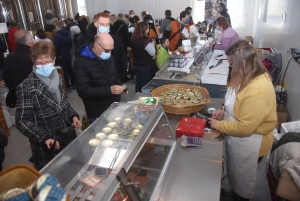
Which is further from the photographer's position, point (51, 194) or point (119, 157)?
point (119, 157)

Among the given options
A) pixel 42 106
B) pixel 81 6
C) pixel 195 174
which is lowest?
pixel 195 174

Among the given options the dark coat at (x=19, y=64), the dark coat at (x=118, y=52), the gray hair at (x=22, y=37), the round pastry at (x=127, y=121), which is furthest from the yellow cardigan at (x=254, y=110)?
the gray hair at (x=22, y=37)

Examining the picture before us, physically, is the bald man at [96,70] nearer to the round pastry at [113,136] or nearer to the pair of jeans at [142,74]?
the round pastry at [113,136]

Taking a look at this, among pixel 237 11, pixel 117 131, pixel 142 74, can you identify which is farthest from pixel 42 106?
pixel 237 11

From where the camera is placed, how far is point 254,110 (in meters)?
1.77

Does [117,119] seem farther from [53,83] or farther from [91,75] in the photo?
[91,75]

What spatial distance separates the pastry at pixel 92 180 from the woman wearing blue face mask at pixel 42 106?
0.70 meters

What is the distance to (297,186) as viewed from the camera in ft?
5.63

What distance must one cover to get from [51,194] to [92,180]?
2.09ft

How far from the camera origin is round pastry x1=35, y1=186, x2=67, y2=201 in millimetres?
621

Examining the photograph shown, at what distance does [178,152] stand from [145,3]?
11.8m

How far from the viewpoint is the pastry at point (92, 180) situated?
121 centimetres

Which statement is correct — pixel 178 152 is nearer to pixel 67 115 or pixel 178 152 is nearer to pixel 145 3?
pixel 67 115

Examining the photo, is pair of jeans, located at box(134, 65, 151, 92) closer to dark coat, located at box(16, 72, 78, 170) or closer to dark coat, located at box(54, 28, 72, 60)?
dark coat, located at box(54, 28, 72, 60)
